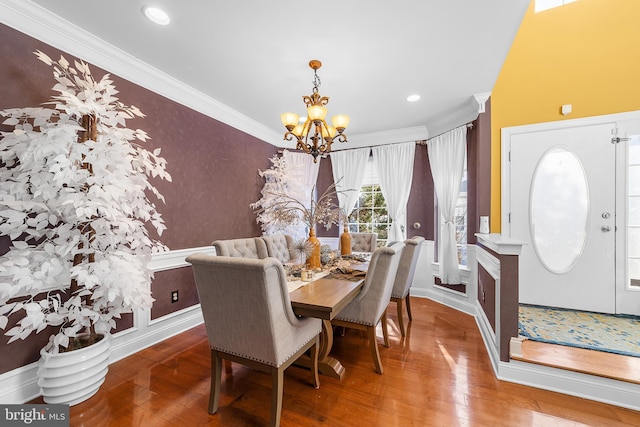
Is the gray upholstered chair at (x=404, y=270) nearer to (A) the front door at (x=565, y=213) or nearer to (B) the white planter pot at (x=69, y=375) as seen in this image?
(A) the front door at (x=565, y=213)

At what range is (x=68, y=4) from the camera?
5.83ft

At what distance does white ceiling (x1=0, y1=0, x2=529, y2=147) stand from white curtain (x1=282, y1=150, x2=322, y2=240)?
1381 millimetres

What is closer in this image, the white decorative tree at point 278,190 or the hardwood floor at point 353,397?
the hardwood floor at point 353,397

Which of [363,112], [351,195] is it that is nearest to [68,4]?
[363,112]

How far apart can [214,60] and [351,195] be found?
9.36 ft

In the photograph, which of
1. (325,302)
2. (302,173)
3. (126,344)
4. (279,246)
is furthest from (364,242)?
(126,344)

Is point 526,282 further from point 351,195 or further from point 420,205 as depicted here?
point 351,195

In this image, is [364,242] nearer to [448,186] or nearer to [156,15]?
[448,186]

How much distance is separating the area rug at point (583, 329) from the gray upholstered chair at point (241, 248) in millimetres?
2691

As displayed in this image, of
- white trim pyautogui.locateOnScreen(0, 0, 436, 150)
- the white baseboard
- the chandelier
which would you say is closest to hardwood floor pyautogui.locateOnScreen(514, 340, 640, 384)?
the chandelier

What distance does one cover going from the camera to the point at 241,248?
2.76 metres

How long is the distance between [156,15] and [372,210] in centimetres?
368

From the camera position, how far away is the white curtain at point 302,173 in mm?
4402

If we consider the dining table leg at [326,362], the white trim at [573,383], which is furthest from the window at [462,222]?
the dining table leg at [326,362]
